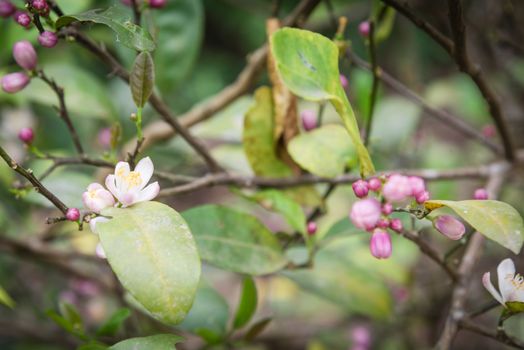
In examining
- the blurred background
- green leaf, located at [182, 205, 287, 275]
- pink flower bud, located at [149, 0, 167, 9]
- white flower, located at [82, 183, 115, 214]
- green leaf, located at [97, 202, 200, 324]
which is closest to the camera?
green leaf, located at [97, 202, 200, 324]

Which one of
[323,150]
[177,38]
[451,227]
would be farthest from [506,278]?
[177,38]

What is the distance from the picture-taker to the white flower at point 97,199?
Result: 26.0 inches

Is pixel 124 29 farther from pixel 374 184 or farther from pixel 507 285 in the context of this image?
pixel 507 285

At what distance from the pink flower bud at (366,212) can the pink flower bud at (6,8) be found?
0.63m

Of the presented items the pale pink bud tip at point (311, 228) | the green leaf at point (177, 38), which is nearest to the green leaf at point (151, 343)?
the pale pink bud tip at point (311, 228)

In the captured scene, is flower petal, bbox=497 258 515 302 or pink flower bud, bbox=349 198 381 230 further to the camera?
flower petal, bbox=497 258 515 302

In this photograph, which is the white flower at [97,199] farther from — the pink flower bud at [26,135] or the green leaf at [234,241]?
the pink flower bud at [26,135]

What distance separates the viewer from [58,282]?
182cm

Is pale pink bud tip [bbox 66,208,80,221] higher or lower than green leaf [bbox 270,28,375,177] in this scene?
lower

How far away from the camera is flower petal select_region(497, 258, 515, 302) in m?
0.73

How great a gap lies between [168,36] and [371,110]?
506 mm

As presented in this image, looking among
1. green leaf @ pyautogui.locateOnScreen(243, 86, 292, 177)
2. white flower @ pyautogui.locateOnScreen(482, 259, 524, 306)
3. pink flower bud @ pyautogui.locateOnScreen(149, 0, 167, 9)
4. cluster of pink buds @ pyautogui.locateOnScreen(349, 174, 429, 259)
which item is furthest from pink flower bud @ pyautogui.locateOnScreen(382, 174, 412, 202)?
pink flower bud @ pyautogui.locateOnScreen(149, 0, 167, 9)

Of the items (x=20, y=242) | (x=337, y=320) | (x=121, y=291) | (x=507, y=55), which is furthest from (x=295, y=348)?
(x=507, y=55)

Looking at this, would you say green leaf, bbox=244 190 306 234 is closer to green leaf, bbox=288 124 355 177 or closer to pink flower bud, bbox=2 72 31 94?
green leaf, bbox=288 124 355 177
